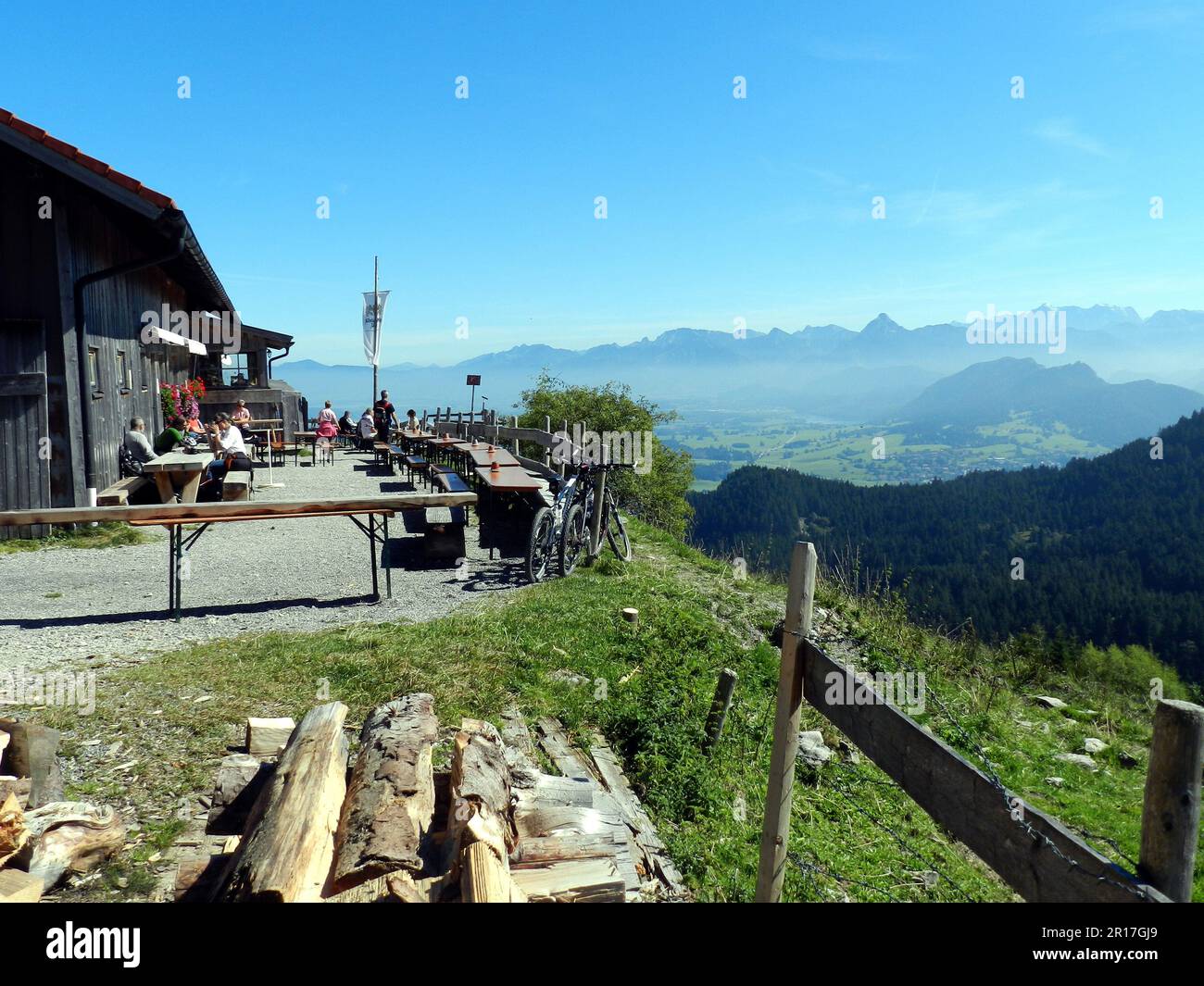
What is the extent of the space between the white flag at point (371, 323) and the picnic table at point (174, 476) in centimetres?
1443

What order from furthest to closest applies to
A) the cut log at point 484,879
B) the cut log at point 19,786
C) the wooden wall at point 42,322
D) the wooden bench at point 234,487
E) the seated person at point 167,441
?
the seated person at point 167,441, the wooden bench at point 234,487, the wooden wall at point 42,322, the cut log at point 19,786, the cut log at point 484,879

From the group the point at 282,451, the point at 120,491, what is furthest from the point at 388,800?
the point at 282,451

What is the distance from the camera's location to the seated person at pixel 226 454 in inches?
526

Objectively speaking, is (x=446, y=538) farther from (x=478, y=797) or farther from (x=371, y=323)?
(x=371, y=323)

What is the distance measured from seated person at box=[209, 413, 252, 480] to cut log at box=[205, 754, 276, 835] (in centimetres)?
1015

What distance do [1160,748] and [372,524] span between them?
744 centimetres

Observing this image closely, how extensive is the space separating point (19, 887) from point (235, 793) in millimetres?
983

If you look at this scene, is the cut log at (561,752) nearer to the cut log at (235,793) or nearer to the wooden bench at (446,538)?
the cut log at (235,793)

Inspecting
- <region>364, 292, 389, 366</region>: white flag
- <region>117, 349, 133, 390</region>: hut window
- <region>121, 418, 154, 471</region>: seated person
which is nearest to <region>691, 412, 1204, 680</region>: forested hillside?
<region>364, 292, 389, 366</region>: white flag

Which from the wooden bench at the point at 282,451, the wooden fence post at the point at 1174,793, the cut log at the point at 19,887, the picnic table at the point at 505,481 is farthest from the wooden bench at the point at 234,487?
the wooden fence post at the point at 1174,793

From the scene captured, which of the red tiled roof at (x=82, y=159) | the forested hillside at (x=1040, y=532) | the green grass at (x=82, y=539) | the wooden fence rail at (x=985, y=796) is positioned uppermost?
the red tiled roof at (x=82, y=159)
